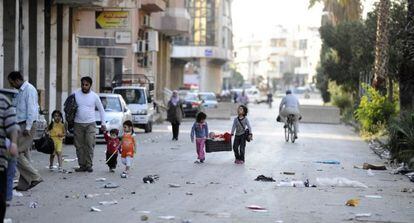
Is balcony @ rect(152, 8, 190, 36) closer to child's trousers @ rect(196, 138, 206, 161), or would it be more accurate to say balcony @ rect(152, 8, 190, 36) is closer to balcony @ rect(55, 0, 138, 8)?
balcony @ rect(55, 0, 138, 8)

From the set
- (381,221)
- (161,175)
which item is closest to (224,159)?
(161,175)

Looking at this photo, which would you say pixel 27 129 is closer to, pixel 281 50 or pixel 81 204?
pixel 81 204

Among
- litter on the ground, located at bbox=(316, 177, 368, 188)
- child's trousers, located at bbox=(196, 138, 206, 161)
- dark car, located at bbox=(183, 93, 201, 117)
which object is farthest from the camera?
dark car, located at bbox=(183, 93, 201, 117)

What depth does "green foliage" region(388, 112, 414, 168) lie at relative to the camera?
19859 mm

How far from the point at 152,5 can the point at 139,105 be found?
16.4 metres

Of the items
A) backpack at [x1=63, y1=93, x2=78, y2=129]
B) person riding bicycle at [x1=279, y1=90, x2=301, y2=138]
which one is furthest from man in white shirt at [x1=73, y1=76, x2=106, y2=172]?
person riding bicycle at [x1=279, y1=90, x2=301, y2=138]

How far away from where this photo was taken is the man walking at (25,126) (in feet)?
43.5

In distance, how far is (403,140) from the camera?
20844 millimetres

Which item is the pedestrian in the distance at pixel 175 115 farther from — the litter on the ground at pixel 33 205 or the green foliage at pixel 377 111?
the litter on the ground at pixel 33 205

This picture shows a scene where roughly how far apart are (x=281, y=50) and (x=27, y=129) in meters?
186

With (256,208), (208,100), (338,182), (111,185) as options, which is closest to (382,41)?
(338,182)

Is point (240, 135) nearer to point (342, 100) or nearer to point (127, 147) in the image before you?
point (127, 147)

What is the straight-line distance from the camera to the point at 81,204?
40.1 feet

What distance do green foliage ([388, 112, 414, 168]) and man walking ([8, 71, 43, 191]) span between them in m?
9.24
